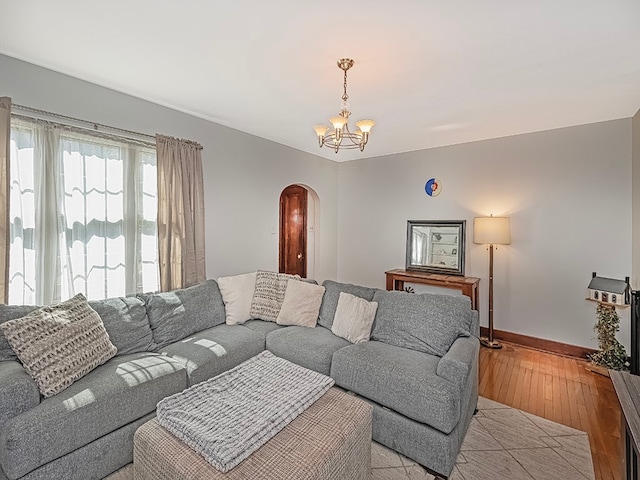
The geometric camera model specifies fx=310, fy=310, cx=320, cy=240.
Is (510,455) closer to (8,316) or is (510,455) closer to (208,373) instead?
(208,373)

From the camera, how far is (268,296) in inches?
127

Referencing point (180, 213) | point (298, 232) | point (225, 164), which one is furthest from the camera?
point (298, 232)

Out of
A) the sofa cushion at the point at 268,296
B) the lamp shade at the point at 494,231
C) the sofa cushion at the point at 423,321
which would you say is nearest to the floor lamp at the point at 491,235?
the lamp shade at the point at 494,231

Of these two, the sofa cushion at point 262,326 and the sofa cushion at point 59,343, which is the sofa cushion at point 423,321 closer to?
the sofa cushion at point 262,326

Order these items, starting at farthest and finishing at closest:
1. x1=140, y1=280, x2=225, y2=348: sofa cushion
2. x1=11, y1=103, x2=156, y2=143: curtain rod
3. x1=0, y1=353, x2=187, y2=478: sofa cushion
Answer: x1=140, y1=280, x2=225, y2=348: sofa cushion < x1=11, y1=103, x2=156, y2=143: curtain rod < x1=0, y1=353, x2=187, y2=478: sofa cushion

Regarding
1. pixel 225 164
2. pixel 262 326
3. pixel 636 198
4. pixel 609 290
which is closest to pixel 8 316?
pixel 262 326

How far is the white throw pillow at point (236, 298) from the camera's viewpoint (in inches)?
122

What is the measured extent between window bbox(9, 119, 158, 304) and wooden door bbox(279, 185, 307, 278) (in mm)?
2682

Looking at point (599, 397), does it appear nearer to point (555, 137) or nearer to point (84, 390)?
point (555, 137)

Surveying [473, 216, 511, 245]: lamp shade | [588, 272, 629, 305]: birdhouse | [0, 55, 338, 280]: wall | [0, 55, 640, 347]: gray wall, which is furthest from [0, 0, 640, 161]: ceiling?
[588, 272, 629, 305]: birdhouse

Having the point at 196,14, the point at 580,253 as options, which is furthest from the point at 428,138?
the point at 196,14

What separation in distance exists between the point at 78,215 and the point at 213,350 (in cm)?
158

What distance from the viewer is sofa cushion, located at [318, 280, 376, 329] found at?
2914 millimetres

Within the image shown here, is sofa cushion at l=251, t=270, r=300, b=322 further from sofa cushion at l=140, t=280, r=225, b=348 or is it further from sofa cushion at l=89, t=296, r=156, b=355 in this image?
sofa cushion at l=89, t=296, r=156, b=355
